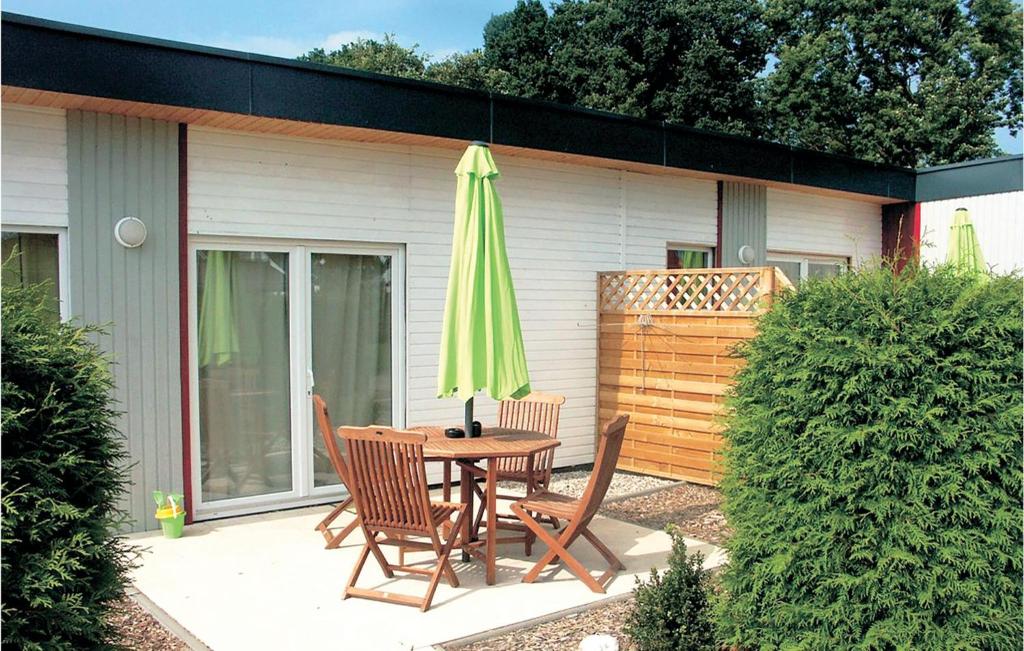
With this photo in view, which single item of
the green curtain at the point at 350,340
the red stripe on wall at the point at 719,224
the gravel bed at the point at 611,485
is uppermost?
the red stripe on wall at the point at 719,224

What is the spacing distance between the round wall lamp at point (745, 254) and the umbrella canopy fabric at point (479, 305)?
5129 mm

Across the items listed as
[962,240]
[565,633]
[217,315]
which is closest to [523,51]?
[962,240]

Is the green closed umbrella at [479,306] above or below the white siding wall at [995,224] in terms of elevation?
below

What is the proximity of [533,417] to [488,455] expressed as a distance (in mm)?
1662

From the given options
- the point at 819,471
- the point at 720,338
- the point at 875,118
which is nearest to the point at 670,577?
the point at 819,471

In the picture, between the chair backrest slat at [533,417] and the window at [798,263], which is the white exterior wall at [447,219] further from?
the chair backrest slat at [533,417]

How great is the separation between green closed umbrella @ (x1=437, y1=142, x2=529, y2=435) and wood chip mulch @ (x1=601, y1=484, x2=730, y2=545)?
178 centimetres

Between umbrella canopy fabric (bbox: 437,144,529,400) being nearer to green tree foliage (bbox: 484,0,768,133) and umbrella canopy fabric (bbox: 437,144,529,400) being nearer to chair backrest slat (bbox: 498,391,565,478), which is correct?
chair backrest slat (bbox: 498,391,565,478)

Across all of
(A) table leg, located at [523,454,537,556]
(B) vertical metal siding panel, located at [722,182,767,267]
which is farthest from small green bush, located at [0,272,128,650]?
(B) vertical metal siding panel, located at [722,182,767,267]

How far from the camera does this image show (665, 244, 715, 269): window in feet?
30.7

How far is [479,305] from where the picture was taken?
17.1 feet

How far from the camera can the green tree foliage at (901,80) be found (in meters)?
22.4

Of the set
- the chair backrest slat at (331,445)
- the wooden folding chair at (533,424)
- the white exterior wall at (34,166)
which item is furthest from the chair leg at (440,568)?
the white exterior wall at (34,166)

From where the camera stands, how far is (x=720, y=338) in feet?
24.4
